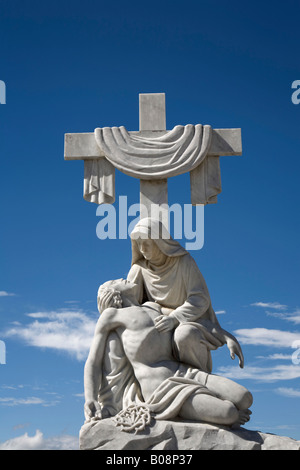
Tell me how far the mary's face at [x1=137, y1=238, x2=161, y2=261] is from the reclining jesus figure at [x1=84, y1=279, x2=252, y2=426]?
46 cm

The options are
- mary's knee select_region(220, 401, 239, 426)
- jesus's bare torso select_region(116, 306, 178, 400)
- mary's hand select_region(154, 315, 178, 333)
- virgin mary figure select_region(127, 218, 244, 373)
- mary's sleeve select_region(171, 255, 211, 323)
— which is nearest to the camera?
mary's knee select_region(220, 401, 239, 426)

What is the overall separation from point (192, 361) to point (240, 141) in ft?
10.3

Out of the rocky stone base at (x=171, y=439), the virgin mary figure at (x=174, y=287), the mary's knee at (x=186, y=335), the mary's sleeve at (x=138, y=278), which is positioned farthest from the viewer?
the mary's sleeve at (x=138, y=278)

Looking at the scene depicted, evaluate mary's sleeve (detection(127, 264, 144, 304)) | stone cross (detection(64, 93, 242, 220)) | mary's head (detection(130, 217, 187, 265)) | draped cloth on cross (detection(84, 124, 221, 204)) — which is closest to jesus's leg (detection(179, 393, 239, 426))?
mary's sleeve (detection(127, 264, 144, 304))

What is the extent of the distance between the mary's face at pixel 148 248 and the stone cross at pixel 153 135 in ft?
2.35

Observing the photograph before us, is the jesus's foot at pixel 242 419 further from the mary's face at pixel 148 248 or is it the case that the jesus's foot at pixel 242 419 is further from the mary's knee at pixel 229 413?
the mary's face at pixel 148 248

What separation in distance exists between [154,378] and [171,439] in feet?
2.32

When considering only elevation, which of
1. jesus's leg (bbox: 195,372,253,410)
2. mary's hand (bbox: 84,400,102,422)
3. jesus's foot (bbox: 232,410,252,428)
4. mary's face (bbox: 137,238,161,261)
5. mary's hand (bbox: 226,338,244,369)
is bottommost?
jesus's foot (bbox: 232,410,252,428)

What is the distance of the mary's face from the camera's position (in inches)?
277

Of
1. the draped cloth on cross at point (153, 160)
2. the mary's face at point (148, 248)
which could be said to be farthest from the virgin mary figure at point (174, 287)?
the draped cloth on cross at point (153, 160)

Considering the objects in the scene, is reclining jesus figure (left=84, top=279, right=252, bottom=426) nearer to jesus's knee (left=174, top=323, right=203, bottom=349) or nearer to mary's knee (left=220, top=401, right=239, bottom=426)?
mary's knee (left=220, top=401, right=239, bottom=426)

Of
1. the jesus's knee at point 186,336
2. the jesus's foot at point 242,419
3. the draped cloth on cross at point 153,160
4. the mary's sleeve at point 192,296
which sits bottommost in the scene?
the jesus's foot at point 242,419

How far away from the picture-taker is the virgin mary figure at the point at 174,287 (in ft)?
22.1

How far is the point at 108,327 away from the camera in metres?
6.60
